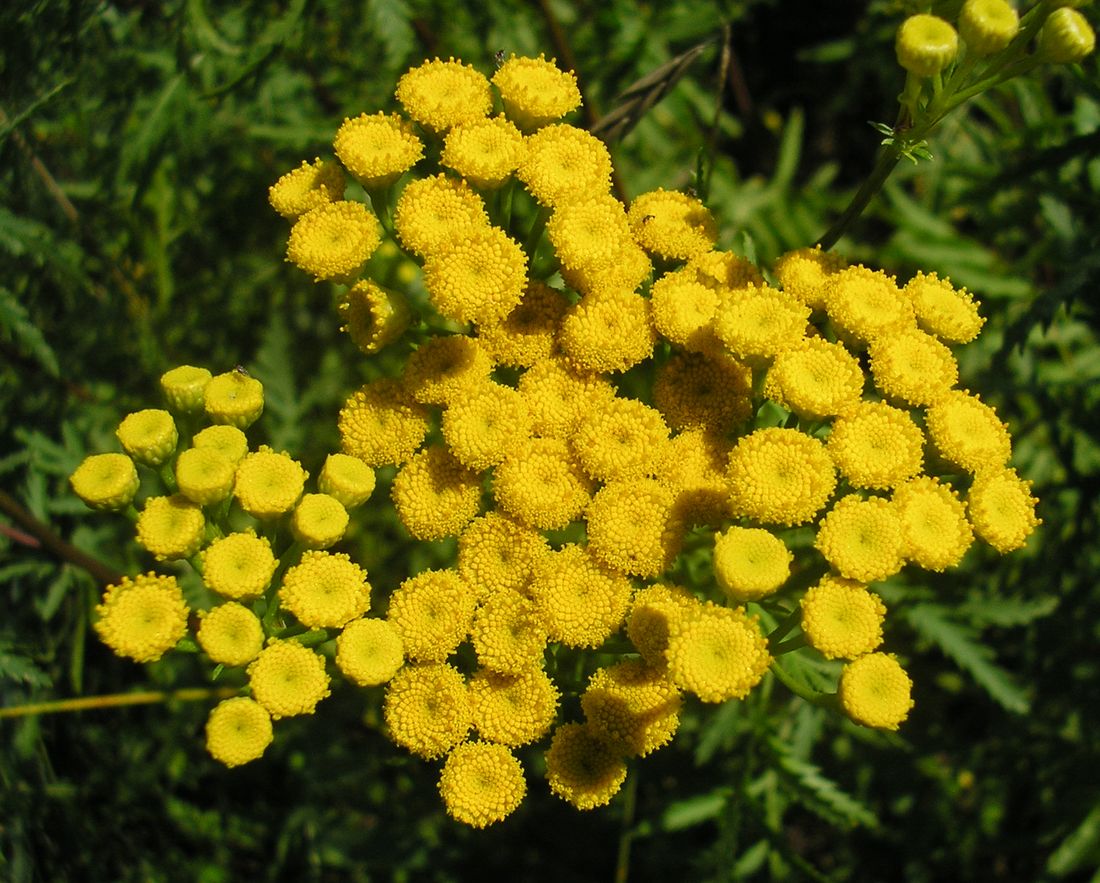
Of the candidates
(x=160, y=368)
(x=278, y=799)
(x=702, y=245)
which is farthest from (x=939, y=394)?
(x=278, y=799)

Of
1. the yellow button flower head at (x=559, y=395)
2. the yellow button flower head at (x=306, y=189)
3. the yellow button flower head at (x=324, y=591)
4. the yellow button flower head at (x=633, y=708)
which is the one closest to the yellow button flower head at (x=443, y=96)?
the yellow button flower head at (x=306, y=189)

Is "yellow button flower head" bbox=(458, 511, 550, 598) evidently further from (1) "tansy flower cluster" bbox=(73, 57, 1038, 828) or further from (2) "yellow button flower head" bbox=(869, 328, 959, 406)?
(2) "yellow button flower head" bbox=(869, 328, 959, 406)

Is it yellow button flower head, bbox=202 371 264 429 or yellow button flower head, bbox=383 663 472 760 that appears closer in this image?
yellow button flower head, bbox=383 663 472 760

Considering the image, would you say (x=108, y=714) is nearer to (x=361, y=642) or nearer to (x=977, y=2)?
(x=361, y=642)

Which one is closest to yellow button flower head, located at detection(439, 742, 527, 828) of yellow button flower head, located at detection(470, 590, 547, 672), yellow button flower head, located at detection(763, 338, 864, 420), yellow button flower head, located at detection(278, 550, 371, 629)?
yellow button flower head, located at detection(470, 590, 547, 672)

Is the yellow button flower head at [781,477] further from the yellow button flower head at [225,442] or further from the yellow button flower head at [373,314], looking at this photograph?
the yellow button flower head at [225,442]

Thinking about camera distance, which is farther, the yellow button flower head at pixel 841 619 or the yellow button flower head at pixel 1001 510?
the yellow button flower head at pixel 1001 510
